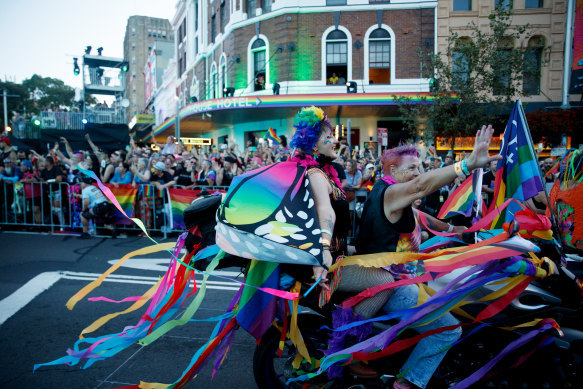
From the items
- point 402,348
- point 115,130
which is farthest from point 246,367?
point 115,130

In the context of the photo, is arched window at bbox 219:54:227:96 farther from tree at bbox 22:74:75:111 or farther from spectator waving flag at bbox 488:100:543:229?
tree at bbox 22:74:75:111

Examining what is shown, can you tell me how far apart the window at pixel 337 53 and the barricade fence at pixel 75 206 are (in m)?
14.7

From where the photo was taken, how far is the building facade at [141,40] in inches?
3209

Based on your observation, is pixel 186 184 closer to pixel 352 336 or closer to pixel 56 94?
pixel 352 336

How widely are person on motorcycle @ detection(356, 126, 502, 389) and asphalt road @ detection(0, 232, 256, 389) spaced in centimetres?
143

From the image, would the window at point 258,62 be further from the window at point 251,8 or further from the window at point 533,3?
the window at point 533,3

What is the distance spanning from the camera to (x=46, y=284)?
572 cm

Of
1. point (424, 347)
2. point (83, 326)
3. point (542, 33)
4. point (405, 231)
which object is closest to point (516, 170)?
point (405, 231)

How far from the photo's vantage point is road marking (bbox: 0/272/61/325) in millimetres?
4777

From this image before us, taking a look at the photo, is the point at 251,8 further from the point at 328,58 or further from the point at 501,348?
the point at 501,348

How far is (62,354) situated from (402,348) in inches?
121

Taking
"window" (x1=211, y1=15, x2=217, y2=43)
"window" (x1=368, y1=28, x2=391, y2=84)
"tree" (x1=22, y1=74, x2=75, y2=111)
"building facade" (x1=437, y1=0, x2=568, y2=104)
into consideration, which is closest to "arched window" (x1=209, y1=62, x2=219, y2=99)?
"window" (x1=211, y1=15, x2=217, y2=43)

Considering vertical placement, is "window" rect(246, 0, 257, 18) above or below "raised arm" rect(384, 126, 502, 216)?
above

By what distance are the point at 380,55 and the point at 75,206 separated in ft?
57.1
